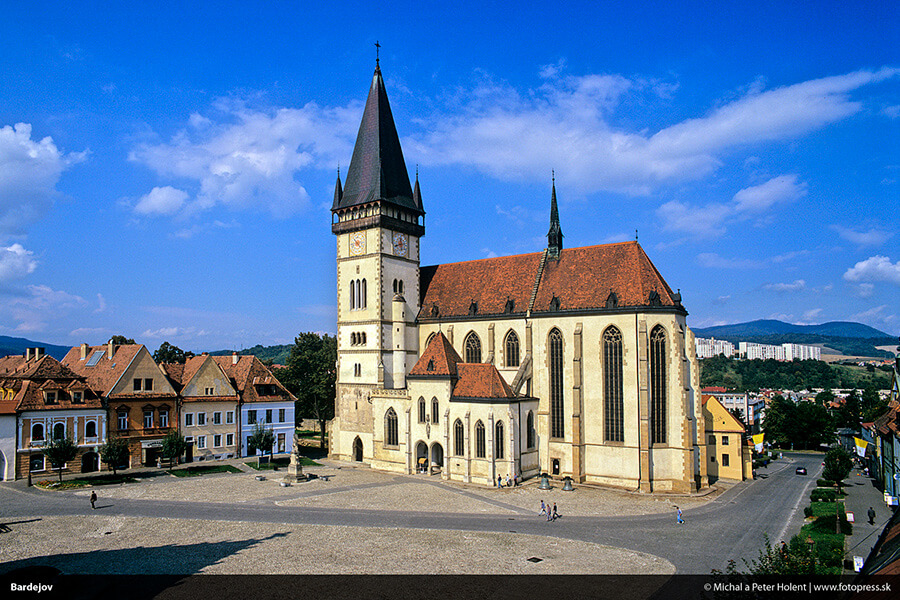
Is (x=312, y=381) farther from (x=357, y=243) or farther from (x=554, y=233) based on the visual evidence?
(x=554, y=233)

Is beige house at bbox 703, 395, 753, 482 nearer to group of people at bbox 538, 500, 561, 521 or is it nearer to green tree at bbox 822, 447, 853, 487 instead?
green tree at bbox 822, 447, 853, 487

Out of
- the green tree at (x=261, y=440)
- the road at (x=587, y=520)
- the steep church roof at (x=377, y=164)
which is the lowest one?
the road at (x=587, y=520)

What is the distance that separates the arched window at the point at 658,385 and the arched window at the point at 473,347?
55.1ft

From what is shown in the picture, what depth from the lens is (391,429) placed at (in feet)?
A: 185

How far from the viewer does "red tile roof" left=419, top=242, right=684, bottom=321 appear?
162 ft

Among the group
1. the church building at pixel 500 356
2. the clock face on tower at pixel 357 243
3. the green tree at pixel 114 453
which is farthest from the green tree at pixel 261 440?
the clock face on tower at pixel 357 243

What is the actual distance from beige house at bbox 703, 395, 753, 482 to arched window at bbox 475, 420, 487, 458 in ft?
67.7

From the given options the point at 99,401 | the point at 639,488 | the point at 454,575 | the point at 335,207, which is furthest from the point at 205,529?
the point at 335,207

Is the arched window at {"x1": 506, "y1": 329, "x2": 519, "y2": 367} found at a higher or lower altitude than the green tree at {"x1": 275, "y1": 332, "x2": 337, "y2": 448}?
higher

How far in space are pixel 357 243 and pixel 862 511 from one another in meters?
48.6

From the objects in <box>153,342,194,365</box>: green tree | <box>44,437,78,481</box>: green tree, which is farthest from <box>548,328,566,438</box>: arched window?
<box>153,342,194,365</box>: green tree

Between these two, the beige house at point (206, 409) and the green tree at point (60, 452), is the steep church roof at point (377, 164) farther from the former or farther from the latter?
the green tree at point (60, 452)

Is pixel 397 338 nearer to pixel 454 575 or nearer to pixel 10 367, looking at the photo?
pixel 454 575

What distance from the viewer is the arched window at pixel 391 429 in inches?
2207
